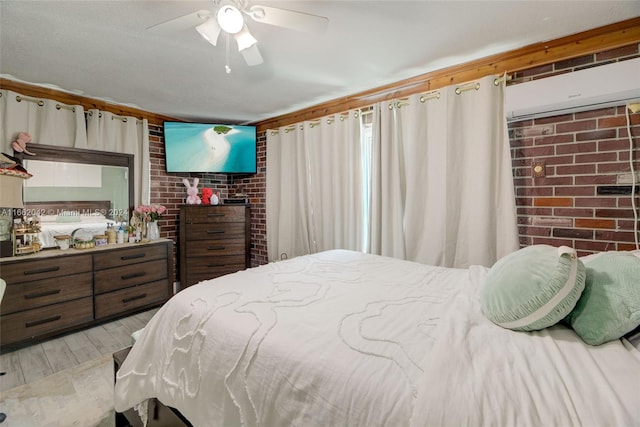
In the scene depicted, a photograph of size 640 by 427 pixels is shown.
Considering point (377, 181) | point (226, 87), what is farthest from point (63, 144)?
point (377, 181)

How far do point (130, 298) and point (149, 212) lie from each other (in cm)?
91

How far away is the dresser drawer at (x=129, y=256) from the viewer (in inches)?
102

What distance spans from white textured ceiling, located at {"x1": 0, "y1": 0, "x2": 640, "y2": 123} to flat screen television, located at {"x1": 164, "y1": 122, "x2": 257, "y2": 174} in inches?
25.6

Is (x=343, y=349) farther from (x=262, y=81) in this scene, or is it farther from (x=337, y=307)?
(x=262, y=81)

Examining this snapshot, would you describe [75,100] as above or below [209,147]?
above

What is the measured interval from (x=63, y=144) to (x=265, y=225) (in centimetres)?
217

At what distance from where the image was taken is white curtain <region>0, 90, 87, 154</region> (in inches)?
94.0

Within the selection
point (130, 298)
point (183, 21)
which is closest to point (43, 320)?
point (130, 298)

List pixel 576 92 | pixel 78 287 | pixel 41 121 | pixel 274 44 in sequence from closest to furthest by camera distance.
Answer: pixel 576 92, pixel 274 44, pixel 78 287, pixel 41 121

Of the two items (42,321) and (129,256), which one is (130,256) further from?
(42,321)

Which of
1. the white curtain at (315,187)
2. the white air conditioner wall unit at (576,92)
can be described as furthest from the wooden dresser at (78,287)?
the white air conditioner wall unit at (576,92)

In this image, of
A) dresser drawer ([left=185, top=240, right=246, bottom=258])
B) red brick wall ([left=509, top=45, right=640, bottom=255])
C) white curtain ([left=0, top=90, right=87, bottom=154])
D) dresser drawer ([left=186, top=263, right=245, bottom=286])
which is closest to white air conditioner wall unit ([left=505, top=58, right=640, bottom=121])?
red brick wall ([left=509, top=45, right=640, bottom=255])

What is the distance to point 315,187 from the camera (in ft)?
10.3

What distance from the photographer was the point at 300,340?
3.01ft
